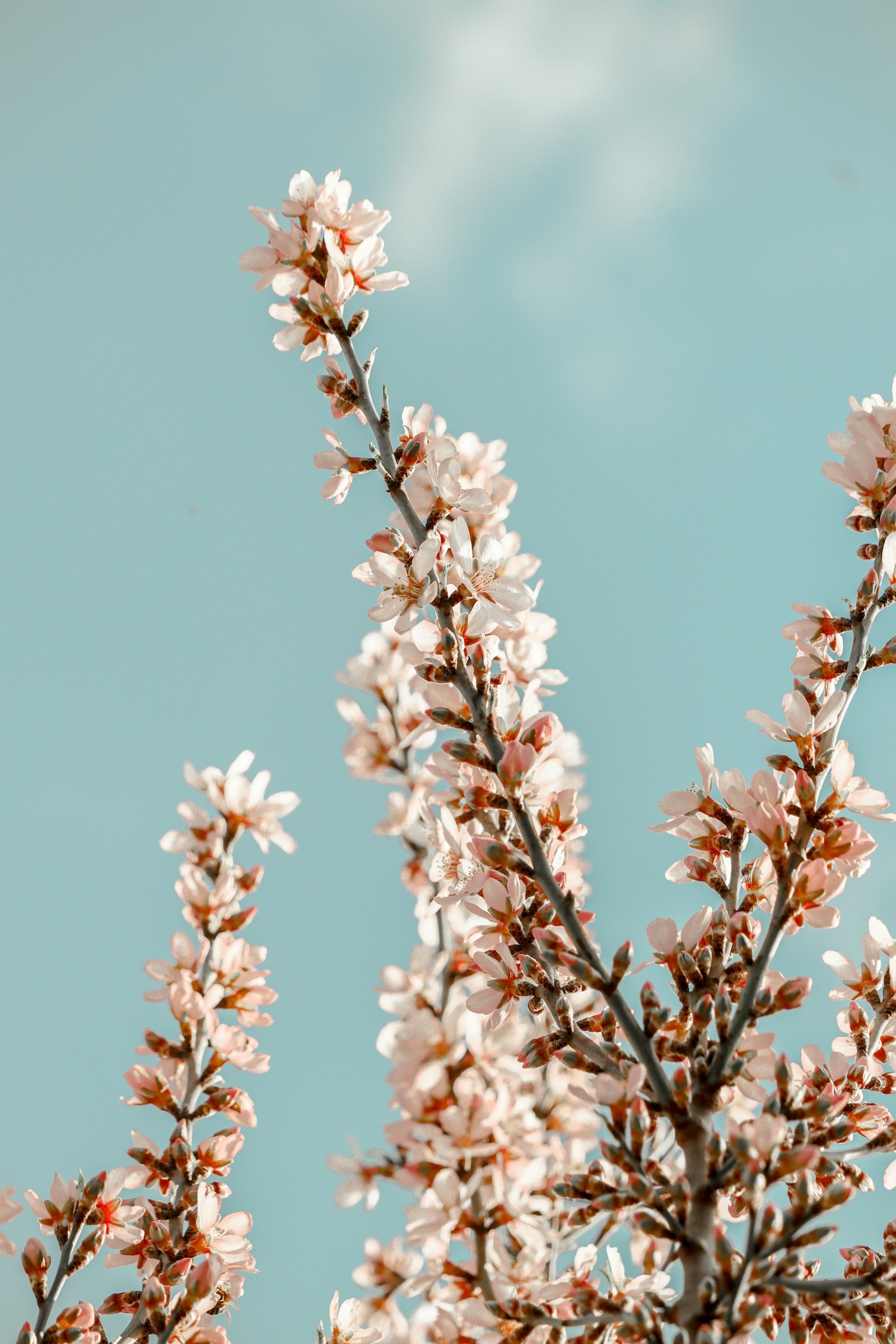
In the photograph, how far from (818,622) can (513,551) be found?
114 centimetres

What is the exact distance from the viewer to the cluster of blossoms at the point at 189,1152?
2277mm

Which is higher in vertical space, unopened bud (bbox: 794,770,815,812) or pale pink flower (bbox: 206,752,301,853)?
pale pink flower (bbox: 206,752,301,853)

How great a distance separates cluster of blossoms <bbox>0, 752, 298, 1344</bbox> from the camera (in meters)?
2.28

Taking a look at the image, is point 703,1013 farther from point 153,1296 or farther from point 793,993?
point 153,1296

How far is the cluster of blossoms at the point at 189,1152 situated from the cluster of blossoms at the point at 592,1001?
0.42 metres

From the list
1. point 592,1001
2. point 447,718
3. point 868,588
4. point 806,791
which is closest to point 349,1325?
point 592,1001

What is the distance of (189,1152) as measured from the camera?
2.47m

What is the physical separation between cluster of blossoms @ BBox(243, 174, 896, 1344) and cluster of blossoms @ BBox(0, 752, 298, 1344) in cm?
42

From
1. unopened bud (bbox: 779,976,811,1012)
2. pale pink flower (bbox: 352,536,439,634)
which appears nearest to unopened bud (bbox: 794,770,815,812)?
unopened bud (bbox: 779,976,811,1012)

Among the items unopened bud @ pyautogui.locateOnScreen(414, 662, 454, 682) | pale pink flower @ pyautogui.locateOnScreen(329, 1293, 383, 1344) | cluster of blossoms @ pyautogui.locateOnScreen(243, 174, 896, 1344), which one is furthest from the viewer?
pale pink flower @ pyautogui.locateOnScreen(329, 1293, 383, 1344)

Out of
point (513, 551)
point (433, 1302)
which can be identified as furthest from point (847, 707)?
point (433, 1302)

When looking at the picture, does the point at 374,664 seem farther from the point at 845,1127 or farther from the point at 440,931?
the point at 845,1127

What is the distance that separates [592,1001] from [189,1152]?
116cm

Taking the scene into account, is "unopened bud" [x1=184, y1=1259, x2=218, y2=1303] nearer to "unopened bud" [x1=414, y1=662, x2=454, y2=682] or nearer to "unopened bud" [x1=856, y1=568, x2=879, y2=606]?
"unopened bud" [x1=414, y1=662, x2=454, y2=682]
